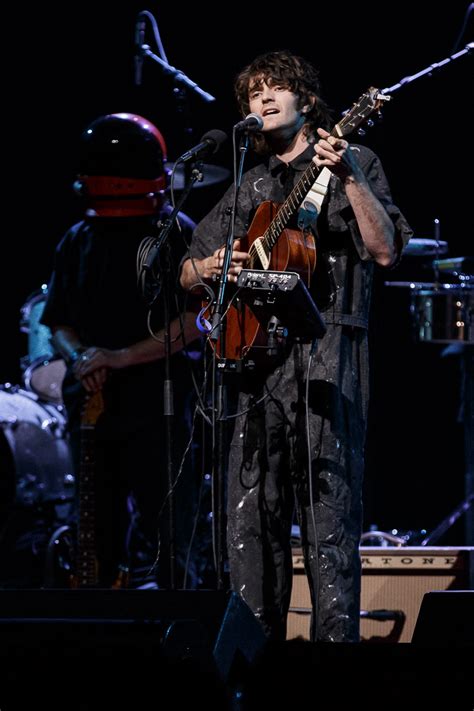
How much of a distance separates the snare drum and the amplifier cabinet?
1.95 metres

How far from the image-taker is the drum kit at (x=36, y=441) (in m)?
6.52

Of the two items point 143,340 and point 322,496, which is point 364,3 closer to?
point 143,340

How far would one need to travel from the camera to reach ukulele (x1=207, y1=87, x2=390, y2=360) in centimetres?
353

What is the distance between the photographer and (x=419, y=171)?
670cm

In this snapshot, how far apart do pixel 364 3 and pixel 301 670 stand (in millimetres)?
4790

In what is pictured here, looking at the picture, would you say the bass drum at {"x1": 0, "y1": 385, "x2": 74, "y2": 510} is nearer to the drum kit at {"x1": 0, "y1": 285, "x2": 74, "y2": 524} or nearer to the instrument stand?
the drum kit at {"x1": 0, "y1": 285, "x2": 74, "y2": 524}

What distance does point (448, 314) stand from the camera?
637 centimetres

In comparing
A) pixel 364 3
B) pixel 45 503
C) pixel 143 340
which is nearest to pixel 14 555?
pixel 45 503

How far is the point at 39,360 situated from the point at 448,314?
8.71ft

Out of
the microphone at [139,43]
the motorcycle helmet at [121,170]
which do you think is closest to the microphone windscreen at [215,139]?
the motorcycle helmet at [121,170]

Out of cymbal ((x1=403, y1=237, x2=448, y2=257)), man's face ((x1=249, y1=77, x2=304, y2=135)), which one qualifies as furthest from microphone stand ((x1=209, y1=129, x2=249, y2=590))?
cymbal ((x1=403, y1=237, x2=448, y2=257))

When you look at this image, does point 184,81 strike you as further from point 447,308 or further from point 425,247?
point 447,308

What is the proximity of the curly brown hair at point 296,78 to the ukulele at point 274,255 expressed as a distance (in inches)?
14.5

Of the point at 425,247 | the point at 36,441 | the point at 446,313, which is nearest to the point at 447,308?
the point at 446,313
